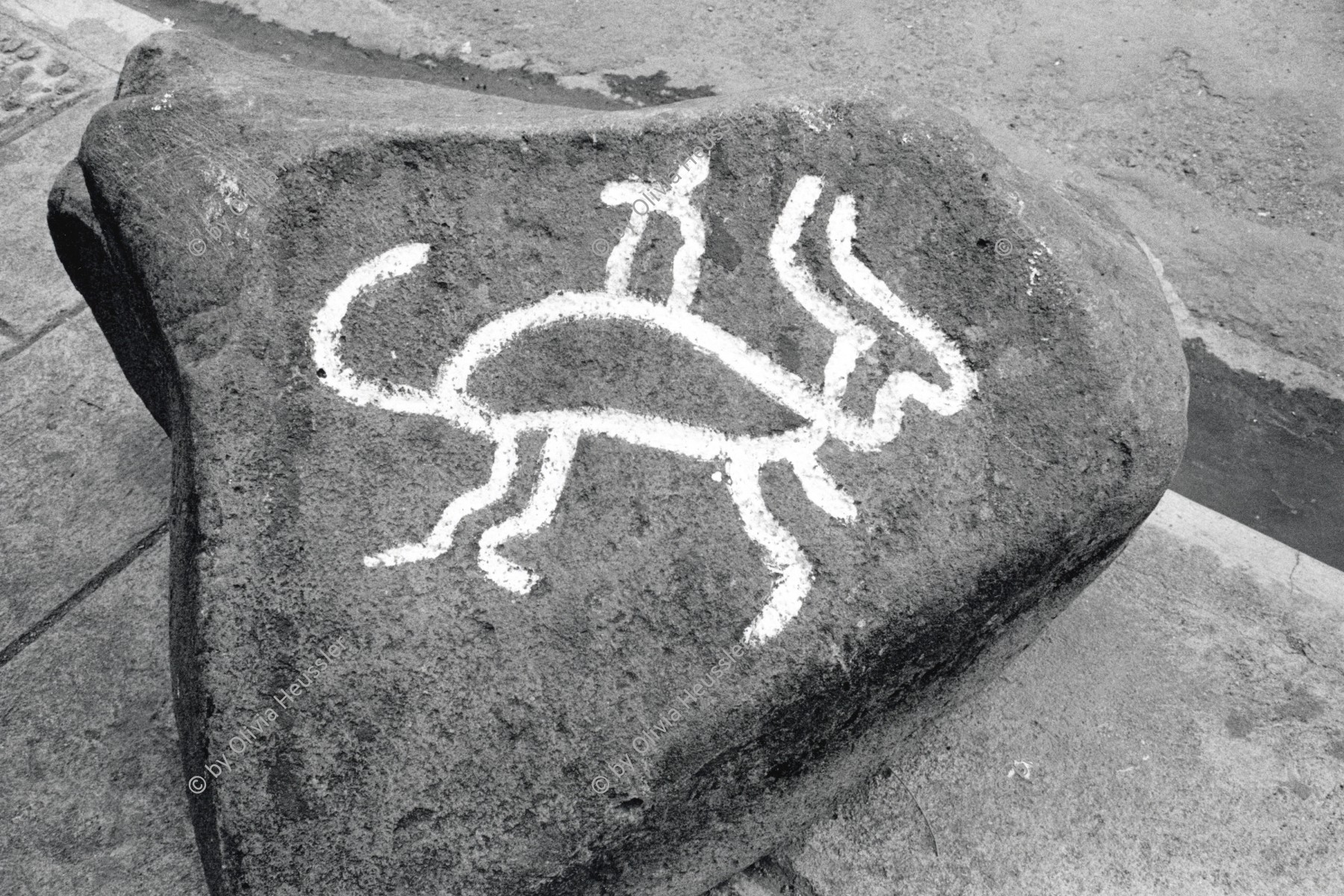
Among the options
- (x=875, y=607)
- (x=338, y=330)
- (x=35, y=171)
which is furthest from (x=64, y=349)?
(x=875, y=607)

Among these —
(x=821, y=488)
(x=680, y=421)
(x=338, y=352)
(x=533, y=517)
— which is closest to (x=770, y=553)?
(x=821, y=488)

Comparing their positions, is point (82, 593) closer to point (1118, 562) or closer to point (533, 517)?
point (533, 517)

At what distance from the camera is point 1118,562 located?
2.40 metres

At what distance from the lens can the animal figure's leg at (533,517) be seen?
158 cm

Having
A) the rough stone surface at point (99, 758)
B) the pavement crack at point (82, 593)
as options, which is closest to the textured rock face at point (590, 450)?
the rough stone surface at point (99, 758)

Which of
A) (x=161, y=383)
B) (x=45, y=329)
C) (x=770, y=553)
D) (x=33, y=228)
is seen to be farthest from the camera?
(x=33, y=228)

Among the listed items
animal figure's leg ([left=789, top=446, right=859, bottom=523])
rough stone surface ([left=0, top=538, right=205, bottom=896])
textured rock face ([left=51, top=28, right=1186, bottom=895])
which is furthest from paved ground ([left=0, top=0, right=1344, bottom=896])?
animal figure's leg ([left=789, top=446, right=859, bottom=523])

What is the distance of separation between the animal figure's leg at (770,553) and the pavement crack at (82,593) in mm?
1370

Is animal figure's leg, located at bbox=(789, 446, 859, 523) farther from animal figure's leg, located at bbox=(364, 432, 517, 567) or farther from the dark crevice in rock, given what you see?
the dark crevice in rock

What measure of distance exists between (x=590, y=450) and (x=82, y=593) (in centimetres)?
126

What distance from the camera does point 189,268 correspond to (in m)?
1.67

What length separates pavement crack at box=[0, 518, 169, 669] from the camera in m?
2.22

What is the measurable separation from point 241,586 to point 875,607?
33.3 inches

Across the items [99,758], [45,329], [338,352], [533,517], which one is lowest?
[99,758]
